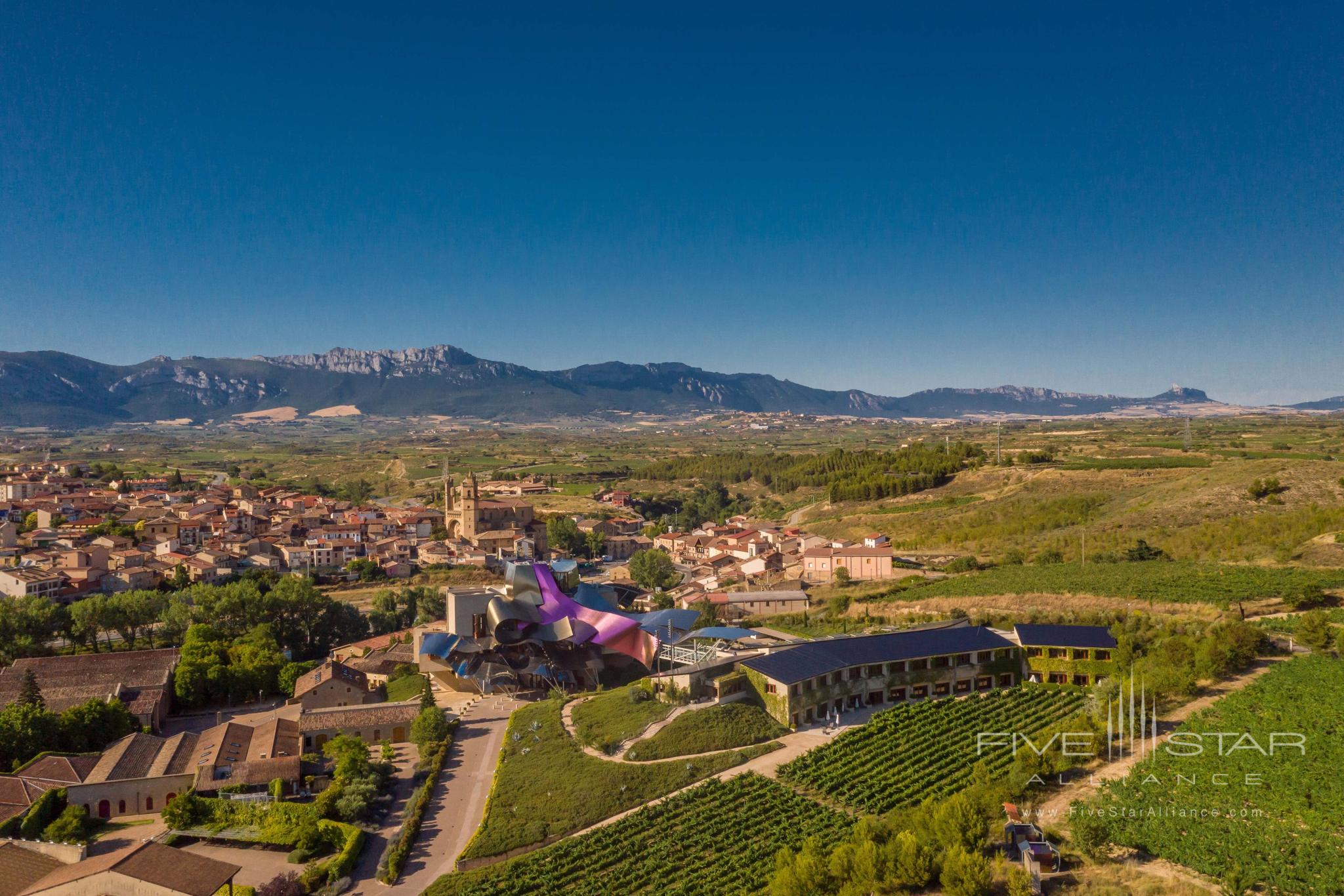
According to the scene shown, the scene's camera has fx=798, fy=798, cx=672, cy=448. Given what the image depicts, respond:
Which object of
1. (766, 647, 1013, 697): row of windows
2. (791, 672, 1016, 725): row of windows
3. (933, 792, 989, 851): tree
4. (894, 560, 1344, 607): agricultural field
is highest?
(894, 560, 1344, 607): agricultural field

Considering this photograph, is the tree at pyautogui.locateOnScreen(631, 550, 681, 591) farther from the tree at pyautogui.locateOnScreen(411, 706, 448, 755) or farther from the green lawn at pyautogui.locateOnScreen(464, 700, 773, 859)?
the green lawn at pyautogui.locateOnScreen(464, 700, 773, 859)

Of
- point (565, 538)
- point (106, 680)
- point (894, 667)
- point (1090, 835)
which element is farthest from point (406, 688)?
point (565, 538)

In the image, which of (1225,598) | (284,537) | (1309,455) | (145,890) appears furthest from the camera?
(1309,455)

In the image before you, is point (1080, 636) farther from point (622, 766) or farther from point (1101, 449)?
point (1101, 449)

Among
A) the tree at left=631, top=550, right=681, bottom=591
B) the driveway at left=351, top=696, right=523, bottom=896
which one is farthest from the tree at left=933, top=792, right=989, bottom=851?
the tree at left=631, top=550, right=681, bottom=591

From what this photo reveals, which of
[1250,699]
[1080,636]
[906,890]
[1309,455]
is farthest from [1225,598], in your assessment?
[1309,455]
